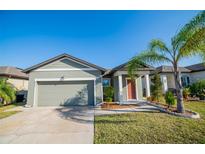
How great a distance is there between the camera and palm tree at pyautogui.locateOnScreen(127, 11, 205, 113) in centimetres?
745

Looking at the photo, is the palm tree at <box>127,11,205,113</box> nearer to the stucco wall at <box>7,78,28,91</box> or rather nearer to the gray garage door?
the gray garage door

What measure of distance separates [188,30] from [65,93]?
11294 millimetres

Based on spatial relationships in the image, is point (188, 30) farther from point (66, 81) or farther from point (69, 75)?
point (66, 81)

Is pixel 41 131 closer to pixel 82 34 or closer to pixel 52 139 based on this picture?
pixel 52 139

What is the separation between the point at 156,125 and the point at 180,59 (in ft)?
16.2

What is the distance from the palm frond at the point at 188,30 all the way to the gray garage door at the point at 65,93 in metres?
8.13

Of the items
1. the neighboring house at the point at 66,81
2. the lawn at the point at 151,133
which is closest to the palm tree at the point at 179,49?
the lawn at the point at 151,133

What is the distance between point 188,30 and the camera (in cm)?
781

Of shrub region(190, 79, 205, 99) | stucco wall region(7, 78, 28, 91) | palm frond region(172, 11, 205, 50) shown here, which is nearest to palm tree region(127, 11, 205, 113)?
palm frond region(172, 11, 205, 50)

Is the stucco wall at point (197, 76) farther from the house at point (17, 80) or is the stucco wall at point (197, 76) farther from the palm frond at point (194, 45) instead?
the house at point (17, 80)

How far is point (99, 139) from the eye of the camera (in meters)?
4.95

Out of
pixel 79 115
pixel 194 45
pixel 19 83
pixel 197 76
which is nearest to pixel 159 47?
pixel 194 45

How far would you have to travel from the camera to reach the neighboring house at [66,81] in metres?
13.2
